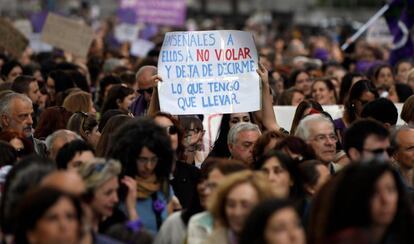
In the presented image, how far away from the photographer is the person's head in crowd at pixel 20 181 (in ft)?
28.3

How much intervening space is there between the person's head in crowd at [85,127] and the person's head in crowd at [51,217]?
16.6 feet

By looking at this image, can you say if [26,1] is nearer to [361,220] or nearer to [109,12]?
[109,12]

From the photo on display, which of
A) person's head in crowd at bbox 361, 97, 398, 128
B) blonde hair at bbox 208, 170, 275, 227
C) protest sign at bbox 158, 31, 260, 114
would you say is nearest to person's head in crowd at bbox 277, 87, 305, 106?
protest sign at bbox 158, 31, 260, 114

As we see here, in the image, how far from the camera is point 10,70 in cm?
1956

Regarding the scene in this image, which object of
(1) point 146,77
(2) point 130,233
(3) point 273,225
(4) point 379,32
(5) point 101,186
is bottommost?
(2) point 130,233

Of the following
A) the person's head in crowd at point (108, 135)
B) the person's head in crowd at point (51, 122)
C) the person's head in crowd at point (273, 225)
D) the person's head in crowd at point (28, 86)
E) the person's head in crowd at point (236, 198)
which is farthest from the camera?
the person's head in crowd at point (28, 86)

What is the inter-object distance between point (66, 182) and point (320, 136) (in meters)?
3.59

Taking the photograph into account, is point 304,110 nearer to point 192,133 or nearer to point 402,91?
point 192,133

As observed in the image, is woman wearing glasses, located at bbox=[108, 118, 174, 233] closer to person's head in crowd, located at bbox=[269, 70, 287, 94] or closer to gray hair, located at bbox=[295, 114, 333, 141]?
gray hair, located at bbox=[295, 114, 333, 141]

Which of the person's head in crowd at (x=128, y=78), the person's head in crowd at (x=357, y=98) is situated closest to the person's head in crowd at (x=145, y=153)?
the person's head in crowd at (x=357, y=98)

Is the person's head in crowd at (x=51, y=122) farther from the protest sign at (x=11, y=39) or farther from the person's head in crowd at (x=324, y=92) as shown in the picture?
the protest sign at (x=11, y=39)

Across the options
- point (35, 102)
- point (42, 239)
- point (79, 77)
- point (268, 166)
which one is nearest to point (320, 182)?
point (268, 166)

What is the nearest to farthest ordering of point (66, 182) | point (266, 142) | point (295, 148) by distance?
1. point (66, 182)
2. point (295, 148)
3. point (266, 142)

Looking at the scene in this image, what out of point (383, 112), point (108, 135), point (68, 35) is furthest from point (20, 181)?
point (68, 35)
